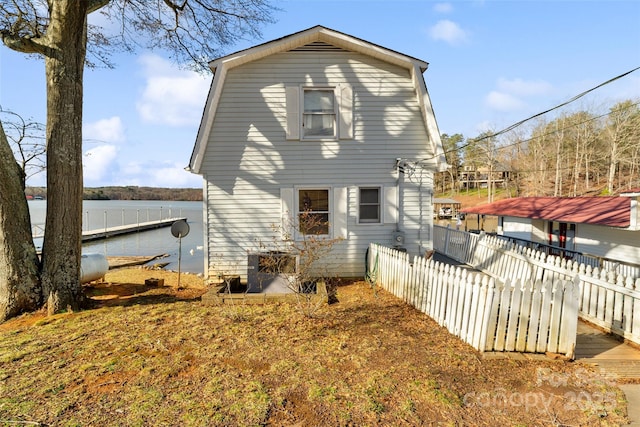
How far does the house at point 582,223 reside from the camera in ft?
36.2

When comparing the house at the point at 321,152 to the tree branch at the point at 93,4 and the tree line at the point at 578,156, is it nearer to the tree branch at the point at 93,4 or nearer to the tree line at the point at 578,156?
the tree branch at the point at 93,4

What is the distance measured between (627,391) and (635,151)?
50029 millimetres

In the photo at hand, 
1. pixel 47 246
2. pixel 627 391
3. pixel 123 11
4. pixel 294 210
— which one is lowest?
pixel 627 391

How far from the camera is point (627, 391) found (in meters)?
3.34

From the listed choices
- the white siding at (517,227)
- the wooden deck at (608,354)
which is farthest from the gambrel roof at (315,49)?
the white siding at (517,227)

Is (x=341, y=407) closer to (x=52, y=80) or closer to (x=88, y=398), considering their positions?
(x=88, y=398)

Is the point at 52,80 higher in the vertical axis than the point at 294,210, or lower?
higher

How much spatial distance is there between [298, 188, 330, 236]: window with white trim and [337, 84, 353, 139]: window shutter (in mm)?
1651

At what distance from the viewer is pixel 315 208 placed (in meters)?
8.65

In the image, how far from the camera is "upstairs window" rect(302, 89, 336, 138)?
844cm

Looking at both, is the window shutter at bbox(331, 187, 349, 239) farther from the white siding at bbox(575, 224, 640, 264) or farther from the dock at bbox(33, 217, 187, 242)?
the dock at bbox(33, 217, 187, 242)

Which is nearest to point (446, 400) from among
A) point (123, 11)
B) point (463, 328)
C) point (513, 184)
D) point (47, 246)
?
point (463, 328)

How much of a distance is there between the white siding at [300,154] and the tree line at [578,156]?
34374 millimetres

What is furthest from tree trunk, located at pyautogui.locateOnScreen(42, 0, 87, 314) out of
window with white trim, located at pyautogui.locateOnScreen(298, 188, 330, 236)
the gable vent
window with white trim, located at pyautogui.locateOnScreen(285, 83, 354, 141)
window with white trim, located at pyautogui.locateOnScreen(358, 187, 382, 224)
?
window with white trim, located at pyautogui.locateOnScreen(358, 187, 382, 224)
